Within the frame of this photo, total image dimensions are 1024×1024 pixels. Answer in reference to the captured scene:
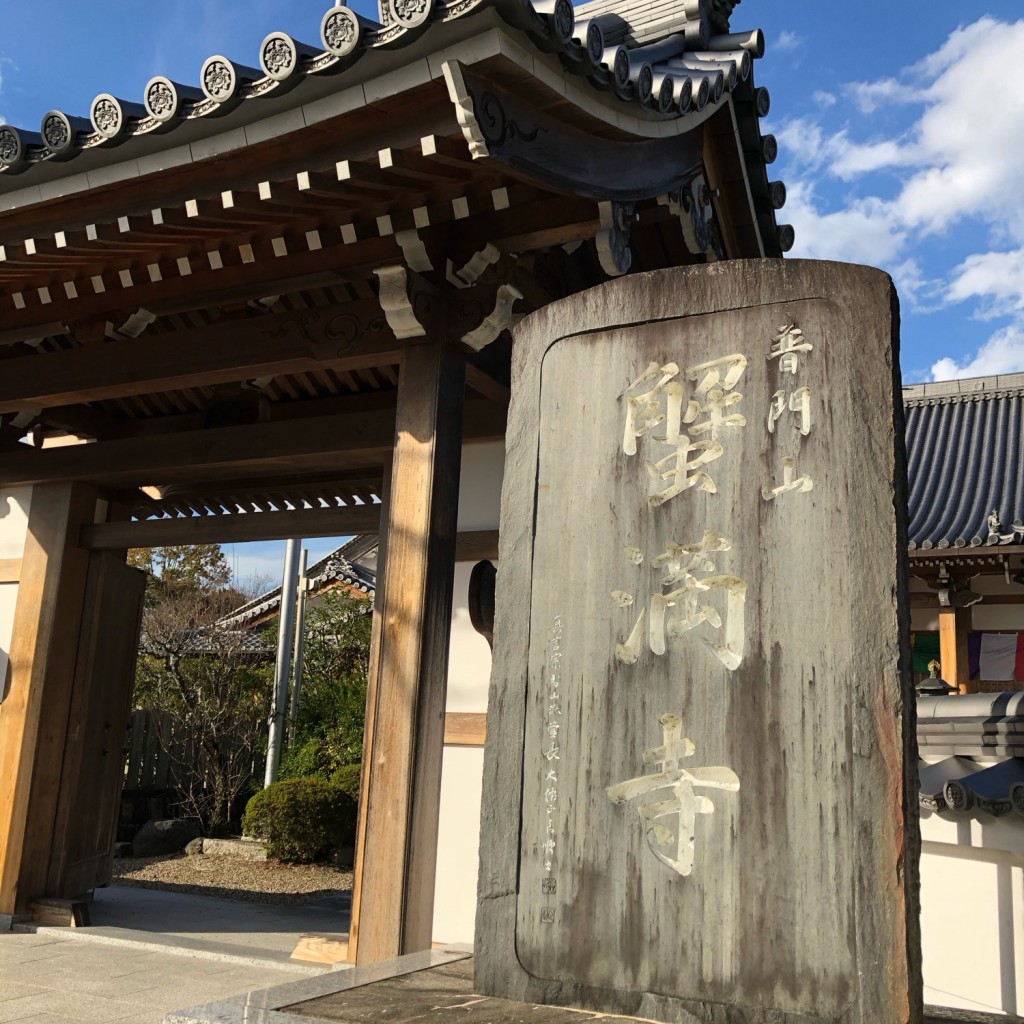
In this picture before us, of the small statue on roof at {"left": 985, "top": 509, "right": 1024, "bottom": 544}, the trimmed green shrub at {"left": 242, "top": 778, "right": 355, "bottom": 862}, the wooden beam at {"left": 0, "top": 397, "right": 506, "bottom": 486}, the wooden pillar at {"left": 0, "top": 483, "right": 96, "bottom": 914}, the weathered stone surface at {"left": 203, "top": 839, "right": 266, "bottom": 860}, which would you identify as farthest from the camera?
the weathered stone surface at {"left": 203, "top": 839, "right": 266, "bottom": 860}

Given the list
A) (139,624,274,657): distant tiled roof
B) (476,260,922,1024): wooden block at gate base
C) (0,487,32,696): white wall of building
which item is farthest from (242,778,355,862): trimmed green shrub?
(476,260,922,1024): wooden block at gate base

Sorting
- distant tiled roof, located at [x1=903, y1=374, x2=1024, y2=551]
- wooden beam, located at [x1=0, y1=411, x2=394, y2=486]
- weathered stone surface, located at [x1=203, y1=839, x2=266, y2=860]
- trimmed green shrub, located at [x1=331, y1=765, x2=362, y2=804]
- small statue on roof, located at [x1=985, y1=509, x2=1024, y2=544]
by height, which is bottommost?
weathered stone surface, located at [x1=203, y1=839, x2=266, y2=860]

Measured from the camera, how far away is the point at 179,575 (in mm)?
19797

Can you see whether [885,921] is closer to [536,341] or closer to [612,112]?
[536,341]

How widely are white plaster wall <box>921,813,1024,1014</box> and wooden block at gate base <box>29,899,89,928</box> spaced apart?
15.6 feet

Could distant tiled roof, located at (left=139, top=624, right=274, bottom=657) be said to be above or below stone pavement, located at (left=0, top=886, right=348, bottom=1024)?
above

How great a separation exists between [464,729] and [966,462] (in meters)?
9.78

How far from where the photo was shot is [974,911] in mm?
4551

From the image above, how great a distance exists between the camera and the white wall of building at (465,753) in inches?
207

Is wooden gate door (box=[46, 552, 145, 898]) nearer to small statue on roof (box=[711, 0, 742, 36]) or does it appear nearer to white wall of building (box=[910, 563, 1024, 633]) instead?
small statue on roof (box=[711, 0, 742, 36])

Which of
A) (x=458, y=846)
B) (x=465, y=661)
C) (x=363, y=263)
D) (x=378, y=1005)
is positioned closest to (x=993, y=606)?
(x=465, y=661)

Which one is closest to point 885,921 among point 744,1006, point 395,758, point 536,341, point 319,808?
point 744,1006

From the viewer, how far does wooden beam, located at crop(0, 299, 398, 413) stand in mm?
4785

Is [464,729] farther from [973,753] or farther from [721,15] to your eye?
[721,15]
